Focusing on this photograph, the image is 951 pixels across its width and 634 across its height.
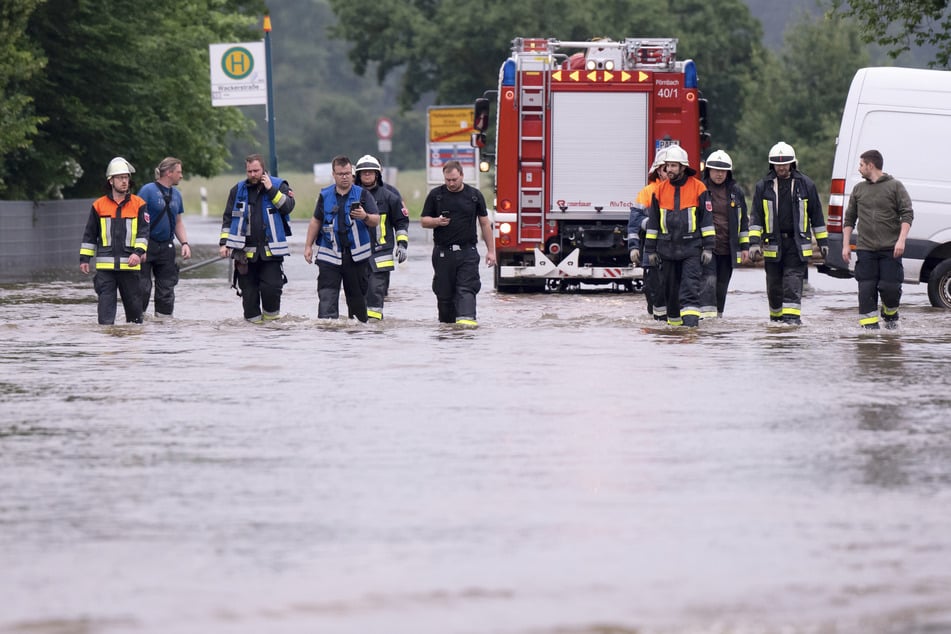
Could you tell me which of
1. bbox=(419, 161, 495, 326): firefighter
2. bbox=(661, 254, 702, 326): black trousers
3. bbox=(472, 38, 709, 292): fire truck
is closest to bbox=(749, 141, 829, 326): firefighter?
bbox=(661, 254, 702, 326): black trousers

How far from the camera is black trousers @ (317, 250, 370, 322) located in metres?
18.5

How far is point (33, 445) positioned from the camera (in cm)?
1059

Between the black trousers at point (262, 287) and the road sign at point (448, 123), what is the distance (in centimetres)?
2185

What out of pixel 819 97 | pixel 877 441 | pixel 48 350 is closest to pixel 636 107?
pixel 48 350

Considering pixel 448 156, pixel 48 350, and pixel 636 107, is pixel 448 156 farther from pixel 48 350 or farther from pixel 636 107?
pixel 48 350

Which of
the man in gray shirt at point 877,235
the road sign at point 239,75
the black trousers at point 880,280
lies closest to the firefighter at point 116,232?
the man in gray shirt at point 877,235

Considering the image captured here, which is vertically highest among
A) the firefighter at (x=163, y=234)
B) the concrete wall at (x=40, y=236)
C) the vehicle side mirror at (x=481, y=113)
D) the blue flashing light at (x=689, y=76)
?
the blue flashing light at (x=689, y=76)

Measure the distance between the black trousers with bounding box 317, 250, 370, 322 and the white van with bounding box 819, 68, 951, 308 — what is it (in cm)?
590

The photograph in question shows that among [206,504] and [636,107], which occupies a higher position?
[636,107]

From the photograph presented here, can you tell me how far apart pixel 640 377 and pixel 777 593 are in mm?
7062

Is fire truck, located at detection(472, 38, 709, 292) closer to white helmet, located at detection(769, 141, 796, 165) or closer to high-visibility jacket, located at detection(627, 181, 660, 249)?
high-visibility jacket, located at detection(627, 181, 660, 249)

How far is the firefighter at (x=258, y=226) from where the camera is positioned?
60.8ft

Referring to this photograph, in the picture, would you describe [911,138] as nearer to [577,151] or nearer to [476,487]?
[577,151]

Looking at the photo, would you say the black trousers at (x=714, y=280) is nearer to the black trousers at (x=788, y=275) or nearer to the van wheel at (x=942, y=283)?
the black trousers at (x=788, y=275)
